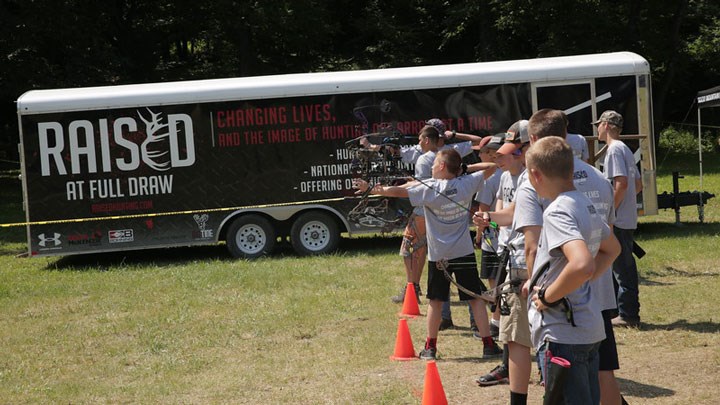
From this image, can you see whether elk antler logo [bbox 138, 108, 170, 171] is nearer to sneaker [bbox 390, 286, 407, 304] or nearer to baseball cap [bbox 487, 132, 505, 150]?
sneaker [bbox 390, 286, 407, 304]

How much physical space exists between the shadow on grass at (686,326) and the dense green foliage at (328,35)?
21309 mm

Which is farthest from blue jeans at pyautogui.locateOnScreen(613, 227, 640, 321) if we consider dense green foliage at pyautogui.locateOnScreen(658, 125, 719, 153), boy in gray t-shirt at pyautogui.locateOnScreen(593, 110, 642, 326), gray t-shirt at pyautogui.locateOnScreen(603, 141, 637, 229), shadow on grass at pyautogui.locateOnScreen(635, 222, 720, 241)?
dense green foliage at pyautogui.locateOnScreen(658, 125, 719, 153)

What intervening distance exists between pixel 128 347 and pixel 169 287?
124 inches

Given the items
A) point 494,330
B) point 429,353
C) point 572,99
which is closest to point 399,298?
point 494,330

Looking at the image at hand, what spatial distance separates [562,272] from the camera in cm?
412

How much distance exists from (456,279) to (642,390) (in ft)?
5.60

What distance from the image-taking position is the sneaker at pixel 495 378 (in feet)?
→ 22.0

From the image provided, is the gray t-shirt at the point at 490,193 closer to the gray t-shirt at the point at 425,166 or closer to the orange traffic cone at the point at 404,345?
the gray t-shirt at the point at 425,166

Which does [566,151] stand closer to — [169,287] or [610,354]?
[610,354]

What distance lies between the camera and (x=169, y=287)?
1185 cm

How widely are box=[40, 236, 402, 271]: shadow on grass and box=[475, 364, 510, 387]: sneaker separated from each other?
7.46 metres

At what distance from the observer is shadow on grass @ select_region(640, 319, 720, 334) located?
8.29m

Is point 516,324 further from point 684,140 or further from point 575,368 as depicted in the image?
point 684,140

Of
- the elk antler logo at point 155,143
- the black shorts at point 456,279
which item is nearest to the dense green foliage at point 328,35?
the elk antler logo at point 155,143
